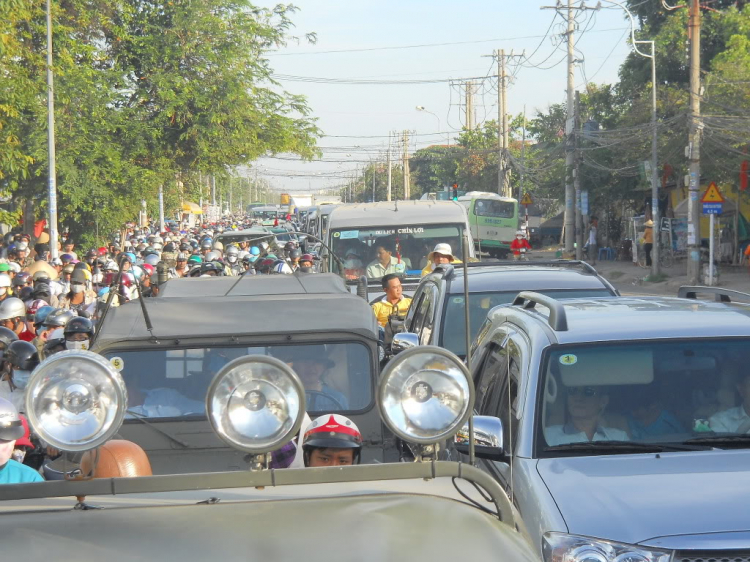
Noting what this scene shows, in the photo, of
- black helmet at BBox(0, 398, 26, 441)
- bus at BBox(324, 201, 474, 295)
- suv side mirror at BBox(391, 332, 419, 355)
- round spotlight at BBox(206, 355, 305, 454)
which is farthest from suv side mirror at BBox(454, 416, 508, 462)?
bus at BBox(324, 201, 474, 295)

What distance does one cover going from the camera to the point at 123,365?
542cm

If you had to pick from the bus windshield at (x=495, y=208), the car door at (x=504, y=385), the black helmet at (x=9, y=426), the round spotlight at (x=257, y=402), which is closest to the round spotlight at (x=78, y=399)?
the round spotlight at (x=257, y=402)

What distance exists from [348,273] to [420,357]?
1262 cm

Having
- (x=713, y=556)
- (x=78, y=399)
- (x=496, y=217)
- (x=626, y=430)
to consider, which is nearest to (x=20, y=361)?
(x=626, y=430)

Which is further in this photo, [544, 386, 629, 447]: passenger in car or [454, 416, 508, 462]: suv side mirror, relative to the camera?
[544, 386, 629, 447]: passenger in car

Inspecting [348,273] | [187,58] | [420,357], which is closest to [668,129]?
[187,58]

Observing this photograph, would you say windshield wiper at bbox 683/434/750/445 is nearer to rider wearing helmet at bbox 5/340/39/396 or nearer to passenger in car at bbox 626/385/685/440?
passenger in car at bbox 626/385/685/440

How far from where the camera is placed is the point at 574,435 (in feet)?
15.3

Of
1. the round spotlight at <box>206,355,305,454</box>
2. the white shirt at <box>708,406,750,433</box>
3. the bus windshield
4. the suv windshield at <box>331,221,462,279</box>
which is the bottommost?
the white shirt at <box>708,406,750,433</box>

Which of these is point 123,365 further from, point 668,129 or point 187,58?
point 668,129

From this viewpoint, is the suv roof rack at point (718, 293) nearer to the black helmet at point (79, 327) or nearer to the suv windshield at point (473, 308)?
the suv windshield at point (473, 308)

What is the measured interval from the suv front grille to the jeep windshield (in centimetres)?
91

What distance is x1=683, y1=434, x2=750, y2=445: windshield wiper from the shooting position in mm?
4516

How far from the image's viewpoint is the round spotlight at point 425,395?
2.34 m
